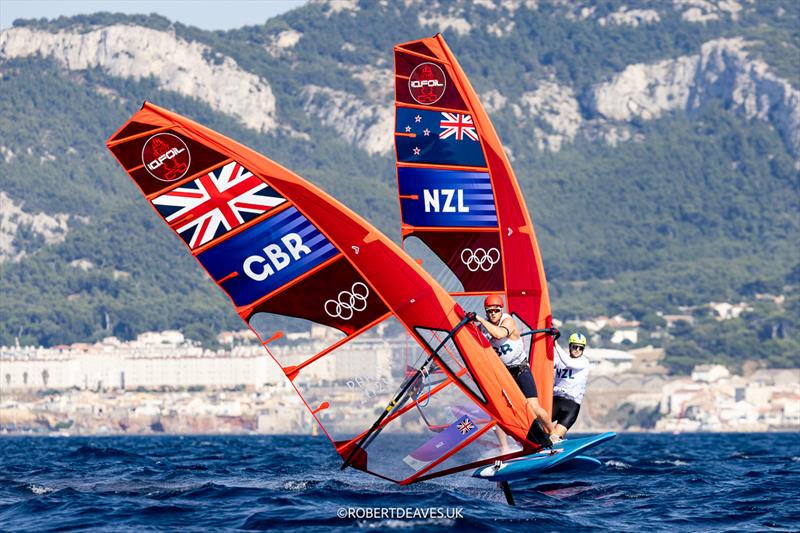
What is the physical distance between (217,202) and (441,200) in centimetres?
516

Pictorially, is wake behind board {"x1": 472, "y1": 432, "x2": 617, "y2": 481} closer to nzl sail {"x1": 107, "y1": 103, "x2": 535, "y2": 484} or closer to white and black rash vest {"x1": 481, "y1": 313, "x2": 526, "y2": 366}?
nzl sail {"x1": 107, "y1": 103, "x2": 535, "y2": 484}

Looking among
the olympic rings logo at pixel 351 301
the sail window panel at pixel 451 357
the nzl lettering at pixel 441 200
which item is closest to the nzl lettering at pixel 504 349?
the sail window panel at pixel 451 357

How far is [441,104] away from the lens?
27.4 m

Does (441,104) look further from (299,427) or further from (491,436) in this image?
(299,427)

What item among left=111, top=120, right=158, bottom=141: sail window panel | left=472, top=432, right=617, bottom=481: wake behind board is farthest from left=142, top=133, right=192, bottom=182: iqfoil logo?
left=472, top=432, right=617, bottom=481: wake behind board

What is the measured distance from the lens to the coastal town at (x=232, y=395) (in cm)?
14862

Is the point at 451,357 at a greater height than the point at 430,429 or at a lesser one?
greater

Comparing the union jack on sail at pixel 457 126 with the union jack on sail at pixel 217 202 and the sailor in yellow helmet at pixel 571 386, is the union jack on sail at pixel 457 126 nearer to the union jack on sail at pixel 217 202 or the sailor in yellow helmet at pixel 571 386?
the sailor in yellow helmet at pixel 571 386

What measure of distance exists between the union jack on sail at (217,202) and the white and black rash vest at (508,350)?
3.48 meters

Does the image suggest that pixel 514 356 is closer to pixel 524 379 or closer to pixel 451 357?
pixel 524 379

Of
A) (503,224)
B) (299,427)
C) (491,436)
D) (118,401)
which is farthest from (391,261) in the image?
(118,401)

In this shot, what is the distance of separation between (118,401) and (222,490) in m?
146

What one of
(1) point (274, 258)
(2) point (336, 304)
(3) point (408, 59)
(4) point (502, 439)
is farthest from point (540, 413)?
(3) point (408, 59)

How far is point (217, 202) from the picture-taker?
22.7m
